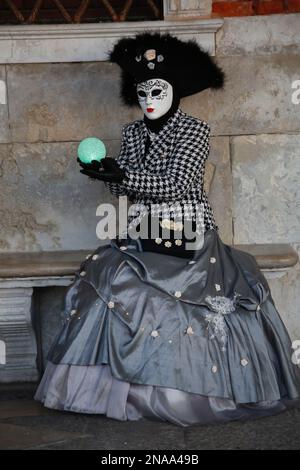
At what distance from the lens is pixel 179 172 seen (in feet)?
15.2

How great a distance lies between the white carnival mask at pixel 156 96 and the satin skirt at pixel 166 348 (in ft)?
2.51

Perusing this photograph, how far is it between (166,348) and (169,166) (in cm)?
95

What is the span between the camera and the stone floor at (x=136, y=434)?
13.6 feet

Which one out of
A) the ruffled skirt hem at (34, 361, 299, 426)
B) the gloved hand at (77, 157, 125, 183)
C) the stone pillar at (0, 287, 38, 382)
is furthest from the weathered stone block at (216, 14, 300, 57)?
the ruffled skirt hem at (34, 361, 299, 426)

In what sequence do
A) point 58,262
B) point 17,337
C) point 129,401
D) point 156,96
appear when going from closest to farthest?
point 129,401 < point 156,96 < point 58,262 < point 17,337

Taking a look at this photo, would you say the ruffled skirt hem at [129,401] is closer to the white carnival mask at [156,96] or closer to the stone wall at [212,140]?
the stone wall at [212,140]

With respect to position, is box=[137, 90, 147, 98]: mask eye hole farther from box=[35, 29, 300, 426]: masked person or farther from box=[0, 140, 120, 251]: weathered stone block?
box=[0, 140, 120, 251]: weathered stone block

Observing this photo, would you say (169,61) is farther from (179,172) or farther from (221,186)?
(221,186)

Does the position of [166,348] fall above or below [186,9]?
below

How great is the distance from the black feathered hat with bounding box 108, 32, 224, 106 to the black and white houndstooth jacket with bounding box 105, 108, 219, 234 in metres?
0.20

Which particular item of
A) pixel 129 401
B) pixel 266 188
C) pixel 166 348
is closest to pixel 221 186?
pixel 266 188

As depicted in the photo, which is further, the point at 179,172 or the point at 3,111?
the point at 3,111

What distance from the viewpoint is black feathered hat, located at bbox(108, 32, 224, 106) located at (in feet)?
15.7

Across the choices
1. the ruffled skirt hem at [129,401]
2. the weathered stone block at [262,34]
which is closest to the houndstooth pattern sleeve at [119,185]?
the weathered stone block at [262,34]
